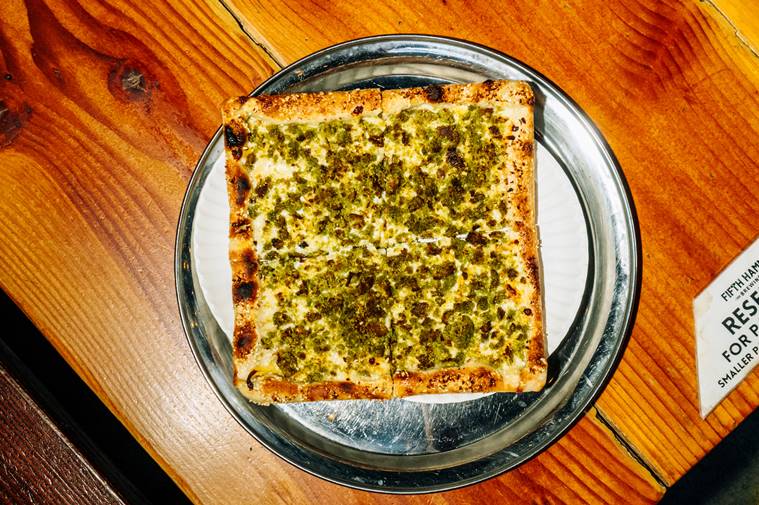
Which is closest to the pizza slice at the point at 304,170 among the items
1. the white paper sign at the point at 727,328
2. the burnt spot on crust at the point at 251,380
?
the burnt spot on crust at the point at 251,380

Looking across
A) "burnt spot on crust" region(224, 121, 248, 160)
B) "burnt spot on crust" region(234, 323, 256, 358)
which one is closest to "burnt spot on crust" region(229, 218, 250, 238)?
"burnt spot on crust" region(224, 121, 248, 160)

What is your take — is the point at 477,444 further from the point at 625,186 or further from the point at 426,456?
the point at 625,186

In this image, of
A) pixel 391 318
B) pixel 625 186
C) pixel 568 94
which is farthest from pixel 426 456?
pixel 568 94

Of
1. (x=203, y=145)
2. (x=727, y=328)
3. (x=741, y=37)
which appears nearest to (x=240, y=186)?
(x=203, y=145)

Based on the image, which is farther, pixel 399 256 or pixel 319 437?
pixel 319 437

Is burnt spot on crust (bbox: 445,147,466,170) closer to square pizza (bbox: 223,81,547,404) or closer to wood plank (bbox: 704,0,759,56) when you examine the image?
square pizza (bbox: 223,81,547,404)

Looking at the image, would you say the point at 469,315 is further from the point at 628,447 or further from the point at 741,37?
the point at 741,37
